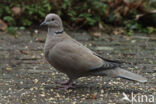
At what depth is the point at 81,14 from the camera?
20.4ft

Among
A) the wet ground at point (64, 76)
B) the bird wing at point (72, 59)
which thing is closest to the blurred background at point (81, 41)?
the wet ground at point (64, 76)

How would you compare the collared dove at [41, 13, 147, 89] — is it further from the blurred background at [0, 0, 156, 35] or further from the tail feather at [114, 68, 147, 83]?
the blurred background at [0, 0, 156, 35]

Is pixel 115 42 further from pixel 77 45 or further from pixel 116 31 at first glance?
pixel 77 45

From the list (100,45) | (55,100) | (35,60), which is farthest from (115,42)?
(55,100)

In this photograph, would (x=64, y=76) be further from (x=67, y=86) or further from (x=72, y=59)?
(x=72, y=59)

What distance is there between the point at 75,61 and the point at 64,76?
766 millimetres

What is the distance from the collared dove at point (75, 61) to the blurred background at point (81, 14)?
230cm

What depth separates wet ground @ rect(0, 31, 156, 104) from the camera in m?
3.74

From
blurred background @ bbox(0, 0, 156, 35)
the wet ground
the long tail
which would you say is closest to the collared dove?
the long tail

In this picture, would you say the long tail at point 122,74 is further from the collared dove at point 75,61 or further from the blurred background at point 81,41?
the blurred background at point 81,41

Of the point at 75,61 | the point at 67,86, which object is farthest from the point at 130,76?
the point at 67,86

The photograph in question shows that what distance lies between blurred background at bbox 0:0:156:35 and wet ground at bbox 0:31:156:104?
0.91ft

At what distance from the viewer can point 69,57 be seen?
12.3 ft

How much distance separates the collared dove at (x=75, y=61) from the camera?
3.76 metres
